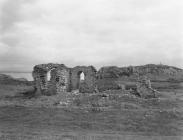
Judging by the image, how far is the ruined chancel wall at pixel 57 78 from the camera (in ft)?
86.3

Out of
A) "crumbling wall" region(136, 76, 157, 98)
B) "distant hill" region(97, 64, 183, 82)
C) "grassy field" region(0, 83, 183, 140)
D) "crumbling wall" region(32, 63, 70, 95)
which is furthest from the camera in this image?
"distant hill" region(97, 64, 183, 82)

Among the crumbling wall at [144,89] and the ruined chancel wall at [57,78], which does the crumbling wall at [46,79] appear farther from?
the crumbling wall at [144,89]

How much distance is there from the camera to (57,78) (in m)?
26.6

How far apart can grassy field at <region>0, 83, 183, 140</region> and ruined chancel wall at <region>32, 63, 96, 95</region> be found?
5251mm

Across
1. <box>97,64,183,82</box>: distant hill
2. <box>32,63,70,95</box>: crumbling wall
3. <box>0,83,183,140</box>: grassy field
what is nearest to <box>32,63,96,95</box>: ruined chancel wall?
<box>32,63,70,95</box>: crumbling wall

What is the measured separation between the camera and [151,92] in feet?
82.7

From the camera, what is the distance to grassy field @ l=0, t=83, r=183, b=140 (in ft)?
41.3

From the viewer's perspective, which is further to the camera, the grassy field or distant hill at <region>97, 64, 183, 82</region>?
distant hill at <region>97, 64, 183, 82</region>

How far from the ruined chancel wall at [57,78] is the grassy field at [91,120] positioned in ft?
17.2

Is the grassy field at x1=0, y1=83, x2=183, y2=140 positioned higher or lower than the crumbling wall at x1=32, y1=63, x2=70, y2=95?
lower

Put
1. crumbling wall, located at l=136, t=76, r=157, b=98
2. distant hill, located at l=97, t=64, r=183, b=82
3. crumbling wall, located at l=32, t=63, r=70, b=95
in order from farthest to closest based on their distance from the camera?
distant hill, located at l=97, t=64, r=183, b=82 → crumbling wall, located at l=32, t=63, r=70, b=95 → crumbling wall, located at l=136, t=76, r=157, b=98

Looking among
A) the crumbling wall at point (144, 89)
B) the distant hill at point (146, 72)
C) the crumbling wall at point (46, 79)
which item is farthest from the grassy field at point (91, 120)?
the distant hill at point (146, 72)

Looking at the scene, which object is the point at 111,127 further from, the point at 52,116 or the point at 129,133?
the point at 52,116

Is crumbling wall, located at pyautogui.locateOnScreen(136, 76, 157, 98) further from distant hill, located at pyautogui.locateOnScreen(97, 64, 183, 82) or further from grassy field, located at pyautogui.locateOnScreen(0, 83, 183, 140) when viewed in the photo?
grassy field, located at pyautogui.locateOnScreen(0, 83, 183, 140)
